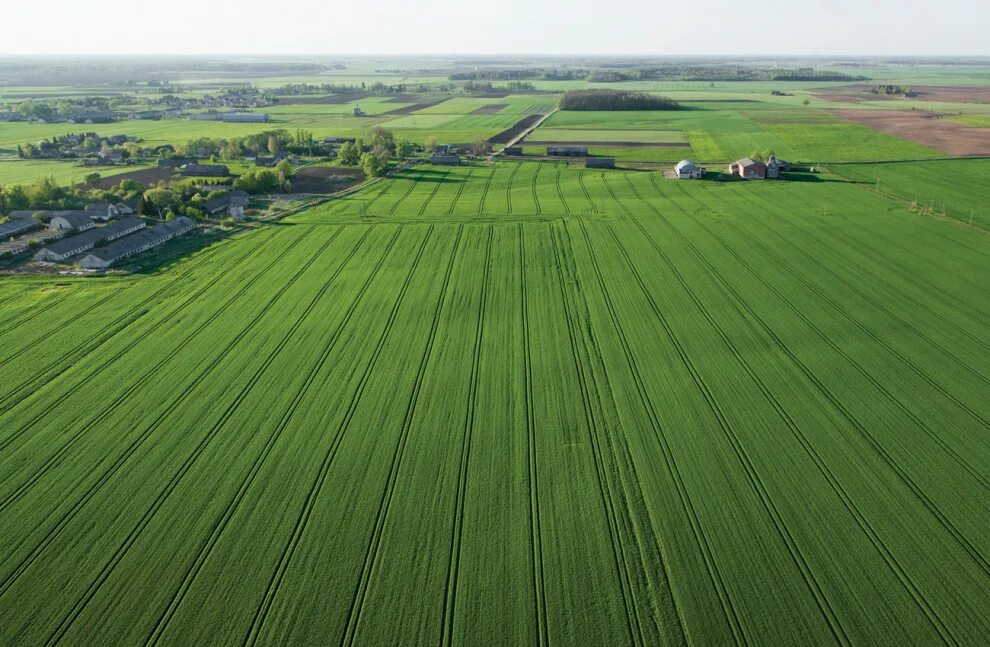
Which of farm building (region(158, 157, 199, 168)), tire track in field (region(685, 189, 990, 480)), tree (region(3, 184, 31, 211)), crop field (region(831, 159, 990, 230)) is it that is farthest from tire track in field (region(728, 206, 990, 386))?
farm building (region(158, 157, 199, 168))

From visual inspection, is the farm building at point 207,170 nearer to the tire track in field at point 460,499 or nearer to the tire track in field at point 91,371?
the tire track in field at point 91,371

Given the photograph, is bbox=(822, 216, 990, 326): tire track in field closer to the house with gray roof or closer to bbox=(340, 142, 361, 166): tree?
bbox=(340, 142, 361, 166): tree

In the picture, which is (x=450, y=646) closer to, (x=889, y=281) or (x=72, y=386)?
(x=72, y=386)

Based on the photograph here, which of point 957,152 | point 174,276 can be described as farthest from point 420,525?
point 957,152

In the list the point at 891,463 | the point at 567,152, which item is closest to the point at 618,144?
the point at 567,152

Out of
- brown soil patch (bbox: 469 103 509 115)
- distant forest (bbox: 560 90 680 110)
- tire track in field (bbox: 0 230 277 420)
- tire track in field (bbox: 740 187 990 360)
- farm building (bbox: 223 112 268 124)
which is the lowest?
tire track in field (bbox: 0 230 277 420)

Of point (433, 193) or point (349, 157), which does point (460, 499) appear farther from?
point (349, 157)
